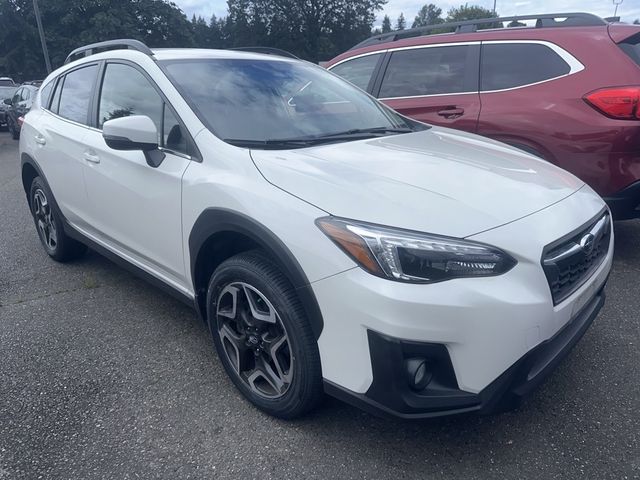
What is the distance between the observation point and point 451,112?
15.1 feet

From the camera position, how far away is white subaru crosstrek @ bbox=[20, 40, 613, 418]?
1865 mm

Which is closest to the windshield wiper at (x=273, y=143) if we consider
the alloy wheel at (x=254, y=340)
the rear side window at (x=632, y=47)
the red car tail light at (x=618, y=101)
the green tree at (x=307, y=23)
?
the alloy wheel at (x=254, y=340)

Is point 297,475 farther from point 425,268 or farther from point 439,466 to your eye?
point 425,268

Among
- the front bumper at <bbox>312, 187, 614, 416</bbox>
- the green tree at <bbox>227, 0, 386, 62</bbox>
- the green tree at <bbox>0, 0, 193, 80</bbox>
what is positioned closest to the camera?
the front bumper at <bbox>312, 187, 614, 416</bbox>

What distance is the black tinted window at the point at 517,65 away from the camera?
4.12 metres

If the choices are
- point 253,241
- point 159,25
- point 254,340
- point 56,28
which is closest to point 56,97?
point 253,241

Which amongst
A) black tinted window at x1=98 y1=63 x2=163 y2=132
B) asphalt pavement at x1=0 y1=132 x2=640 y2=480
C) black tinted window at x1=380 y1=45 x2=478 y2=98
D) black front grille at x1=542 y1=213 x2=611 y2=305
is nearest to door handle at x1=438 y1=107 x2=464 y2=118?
black tinted window at x1=380 y1=45 x2=478 y2=98

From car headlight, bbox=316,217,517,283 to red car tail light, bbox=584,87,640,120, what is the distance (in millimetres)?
2434

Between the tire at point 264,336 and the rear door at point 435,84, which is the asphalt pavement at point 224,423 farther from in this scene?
the rear door at point 435,84

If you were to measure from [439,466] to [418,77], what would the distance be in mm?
3739

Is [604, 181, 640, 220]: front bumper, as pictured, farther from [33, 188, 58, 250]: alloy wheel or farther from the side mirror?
[33, 188, 58, 250]: alloy wheel

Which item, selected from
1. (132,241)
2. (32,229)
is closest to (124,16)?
(32,229)

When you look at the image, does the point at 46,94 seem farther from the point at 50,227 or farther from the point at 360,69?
the point at 360,69

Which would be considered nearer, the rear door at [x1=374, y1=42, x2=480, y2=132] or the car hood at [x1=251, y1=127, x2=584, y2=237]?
the car hood at [x1=251, y1=127, x2=584, y2=237]
